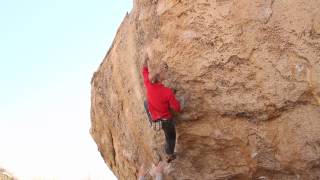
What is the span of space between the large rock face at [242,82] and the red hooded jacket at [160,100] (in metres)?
0.27

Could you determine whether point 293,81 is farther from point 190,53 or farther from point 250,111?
point 190,53

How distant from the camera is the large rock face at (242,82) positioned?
6316mm

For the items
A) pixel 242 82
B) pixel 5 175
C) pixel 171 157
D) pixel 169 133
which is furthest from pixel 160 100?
pixel 5 175

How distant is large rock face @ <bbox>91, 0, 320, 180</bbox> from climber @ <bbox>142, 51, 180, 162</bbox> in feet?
0.65

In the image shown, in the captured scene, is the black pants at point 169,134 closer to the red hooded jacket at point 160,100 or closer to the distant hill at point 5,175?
the red hooded jacket at point 160,100

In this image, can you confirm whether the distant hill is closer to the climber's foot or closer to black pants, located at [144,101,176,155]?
the climber's foot

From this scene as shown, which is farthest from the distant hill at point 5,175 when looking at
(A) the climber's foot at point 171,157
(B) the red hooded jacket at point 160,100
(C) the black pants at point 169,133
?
(B) the red hooded jacket at point 160,100

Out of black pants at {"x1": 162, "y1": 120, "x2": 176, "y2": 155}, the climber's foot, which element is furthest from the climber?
the climber's foot

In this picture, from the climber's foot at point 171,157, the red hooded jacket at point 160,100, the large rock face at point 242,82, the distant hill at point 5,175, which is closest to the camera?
the large rock face at point 242,82

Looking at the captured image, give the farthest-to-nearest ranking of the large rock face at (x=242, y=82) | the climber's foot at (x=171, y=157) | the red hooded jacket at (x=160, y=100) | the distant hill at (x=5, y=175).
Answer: the distant hill at (x=5, y=175), the climber's foot at (x=171, y=157), the red hooded jacket at (x=160, y=100), the large rock face at (x=242, y=82)

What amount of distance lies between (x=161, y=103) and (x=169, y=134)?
45 cm

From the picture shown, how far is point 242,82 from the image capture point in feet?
21.2

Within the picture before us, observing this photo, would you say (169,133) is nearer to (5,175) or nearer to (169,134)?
(169,134)

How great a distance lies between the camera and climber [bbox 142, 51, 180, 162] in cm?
643
